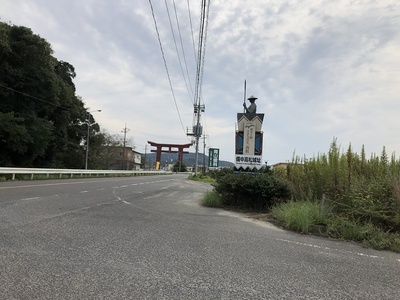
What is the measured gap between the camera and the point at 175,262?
16.4 feet

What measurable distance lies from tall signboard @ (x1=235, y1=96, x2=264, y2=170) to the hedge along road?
239 inches

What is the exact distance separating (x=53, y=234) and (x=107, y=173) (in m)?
39.5

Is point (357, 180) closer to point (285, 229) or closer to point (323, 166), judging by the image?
point (323, 166)

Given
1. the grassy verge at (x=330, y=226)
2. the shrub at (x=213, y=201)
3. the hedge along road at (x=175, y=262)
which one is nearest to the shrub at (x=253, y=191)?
the shrub at (x=213, y=201)

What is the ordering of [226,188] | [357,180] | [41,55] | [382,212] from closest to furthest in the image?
1. [382,212]
2. [357,180]
3. [226,188]
4. [41,55]

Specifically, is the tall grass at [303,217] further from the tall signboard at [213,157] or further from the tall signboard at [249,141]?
the tall signboard at [213,157]

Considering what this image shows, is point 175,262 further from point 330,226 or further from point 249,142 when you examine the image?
point 249,142

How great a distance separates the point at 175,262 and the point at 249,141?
393 inches

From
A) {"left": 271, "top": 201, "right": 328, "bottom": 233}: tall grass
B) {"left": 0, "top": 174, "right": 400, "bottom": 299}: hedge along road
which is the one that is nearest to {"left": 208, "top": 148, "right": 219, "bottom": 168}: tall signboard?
{"left": 271, "top": 201, "right": 328, "bottom": 233}: tall grass

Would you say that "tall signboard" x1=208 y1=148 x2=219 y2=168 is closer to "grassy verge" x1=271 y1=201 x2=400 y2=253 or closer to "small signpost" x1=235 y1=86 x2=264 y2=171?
"small signpost" x1=235 y1=86 x2=264 y2=171

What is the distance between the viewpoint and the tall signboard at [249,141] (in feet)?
46.8

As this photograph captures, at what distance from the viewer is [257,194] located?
1157cm

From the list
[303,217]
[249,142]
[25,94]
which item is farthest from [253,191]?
[25,94]

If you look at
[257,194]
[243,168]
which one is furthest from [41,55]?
[257,194]
